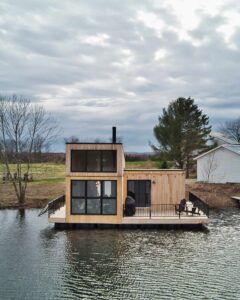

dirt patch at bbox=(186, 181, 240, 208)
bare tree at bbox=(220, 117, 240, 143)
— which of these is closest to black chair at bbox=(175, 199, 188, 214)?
dirt patch at bbox=(186, 181, 240, 208)

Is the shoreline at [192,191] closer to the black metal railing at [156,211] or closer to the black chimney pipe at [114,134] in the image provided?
the black metal railing at [156,211]

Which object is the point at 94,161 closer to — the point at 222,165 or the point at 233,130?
the point at 222,165

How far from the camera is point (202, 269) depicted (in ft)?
50.1

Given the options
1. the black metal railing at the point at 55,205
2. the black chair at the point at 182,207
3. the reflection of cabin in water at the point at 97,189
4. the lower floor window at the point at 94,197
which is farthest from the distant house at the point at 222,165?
the lower floor window at the point at 94,197

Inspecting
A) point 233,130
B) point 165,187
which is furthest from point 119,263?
point 233,130

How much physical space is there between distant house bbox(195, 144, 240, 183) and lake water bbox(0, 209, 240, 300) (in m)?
19.0

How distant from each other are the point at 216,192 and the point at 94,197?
58.6ft

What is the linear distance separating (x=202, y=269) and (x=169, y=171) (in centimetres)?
1068

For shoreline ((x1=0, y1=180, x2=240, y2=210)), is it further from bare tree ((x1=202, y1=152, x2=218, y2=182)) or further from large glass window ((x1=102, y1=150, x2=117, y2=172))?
large glass window ((x1=102, y1=150, x2=117, y2=172))

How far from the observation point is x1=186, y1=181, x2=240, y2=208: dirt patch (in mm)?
33375

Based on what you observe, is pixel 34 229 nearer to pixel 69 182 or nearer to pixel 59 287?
pixel 69 182

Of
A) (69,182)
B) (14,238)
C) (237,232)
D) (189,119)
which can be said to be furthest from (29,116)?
(189,119)

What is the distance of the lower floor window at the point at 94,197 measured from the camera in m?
22.5

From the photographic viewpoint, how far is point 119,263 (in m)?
16.1
